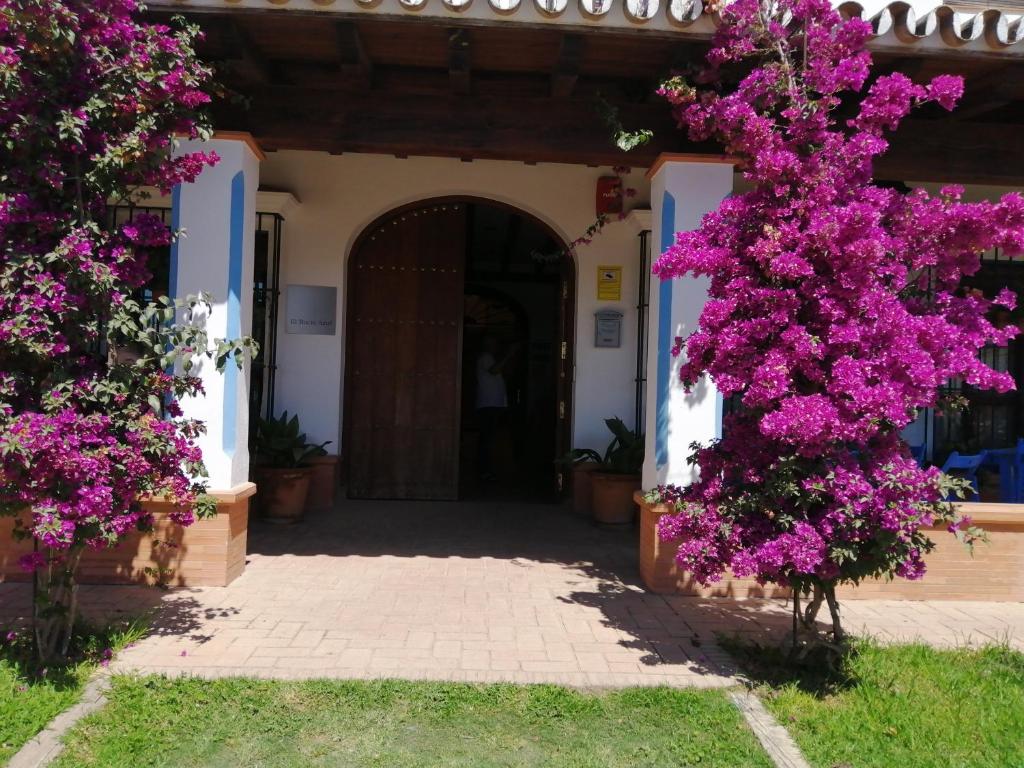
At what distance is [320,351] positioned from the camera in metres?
6.40

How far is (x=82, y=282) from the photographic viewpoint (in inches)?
114

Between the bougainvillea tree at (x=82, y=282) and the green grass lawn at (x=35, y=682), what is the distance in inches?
4.3

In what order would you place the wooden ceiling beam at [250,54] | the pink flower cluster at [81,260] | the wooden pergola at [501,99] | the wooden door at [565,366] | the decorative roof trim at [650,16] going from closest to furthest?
the pink flower cluster at [81,260]
the decorative roof trim at [650,16]
the wooden ceiling beam at [250,54]
the wooden pergola at [501,99]
the wooden door at [565,366]

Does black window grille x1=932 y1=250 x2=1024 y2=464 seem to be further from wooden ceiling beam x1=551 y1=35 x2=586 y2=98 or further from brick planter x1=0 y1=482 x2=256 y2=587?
brick planter x1=0 y1=482 x2=256 y2=587

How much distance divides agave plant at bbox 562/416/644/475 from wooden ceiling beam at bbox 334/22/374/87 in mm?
3353

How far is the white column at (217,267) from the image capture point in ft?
14.2

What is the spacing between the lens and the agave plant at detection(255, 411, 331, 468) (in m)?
5.96

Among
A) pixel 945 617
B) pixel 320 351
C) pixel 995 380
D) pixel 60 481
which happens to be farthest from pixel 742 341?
pixel 320 351

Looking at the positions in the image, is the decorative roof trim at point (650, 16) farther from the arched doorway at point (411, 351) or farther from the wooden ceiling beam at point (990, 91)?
the arched doorway at point (411, 351)

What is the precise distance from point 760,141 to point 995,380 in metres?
1.35

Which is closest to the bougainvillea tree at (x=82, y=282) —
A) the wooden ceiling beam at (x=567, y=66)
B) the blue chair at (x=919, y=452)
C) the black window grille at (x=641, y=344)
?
the wooden ceiling beam at (x=567, y=66)

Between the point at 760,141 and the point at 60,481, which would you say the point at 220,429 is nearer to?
the point at 60,481

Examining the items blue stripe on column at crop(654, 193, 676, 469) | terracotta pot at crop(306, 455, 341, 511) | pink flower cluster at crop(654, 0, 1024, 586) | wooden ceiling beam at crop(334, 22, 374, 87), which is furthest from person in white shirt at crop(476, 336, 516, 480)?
pink flower cluster at crop(654, 0, 1024, 586)

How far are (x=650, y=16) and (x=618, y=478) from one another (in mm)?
3560
